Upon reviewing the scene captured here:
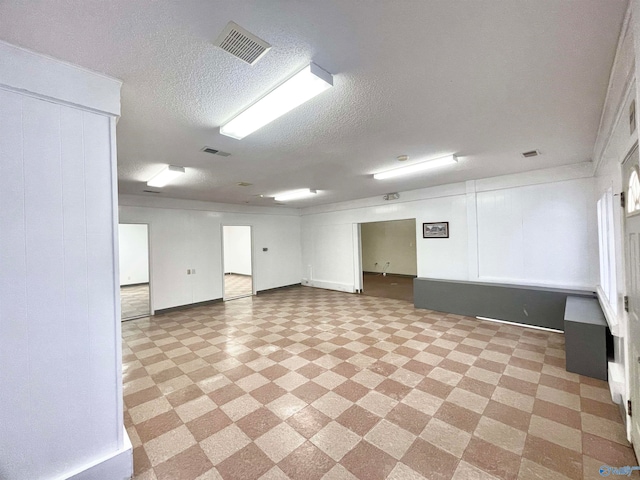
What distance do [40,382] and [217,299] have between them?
587cm

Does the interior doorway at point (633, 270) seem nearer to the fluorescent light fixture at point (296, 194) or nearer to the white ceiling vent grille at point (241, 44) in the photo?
the white ceiling vent grille at point (241, 44)

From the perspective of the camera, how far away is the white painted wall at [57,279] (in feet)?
4.81

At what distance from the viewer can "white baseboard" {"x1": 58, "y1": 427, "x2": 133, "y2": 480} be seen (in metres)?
1.62

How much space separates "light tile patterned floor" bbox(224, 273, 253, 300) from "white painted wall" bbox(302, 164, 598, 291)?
16.0ft

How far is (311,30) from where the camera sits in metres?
1.38

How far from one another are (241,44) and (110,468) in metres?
2.82

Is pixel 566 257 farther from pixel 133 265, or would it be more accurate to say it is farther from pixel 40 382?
pixel 133 265

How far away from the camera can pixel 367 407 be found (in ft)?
8.04

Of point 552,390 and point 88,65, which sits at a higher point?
point 88,65

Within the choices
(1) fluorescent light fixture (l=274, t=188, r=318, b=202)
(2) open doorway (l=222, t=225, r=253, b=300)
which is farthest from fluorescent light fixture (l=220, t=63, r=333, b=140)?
(2) open doorway (l=222, t=225, r=253, b=300)

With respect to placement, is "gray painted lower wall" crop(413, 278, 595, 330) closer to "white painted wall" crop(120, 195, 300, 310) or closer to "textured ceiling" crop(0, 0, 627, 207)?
"textured ceiling" crop(0, 0, 627, 207)

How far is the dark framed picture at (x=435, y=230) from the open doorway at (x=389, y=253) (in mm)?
3222

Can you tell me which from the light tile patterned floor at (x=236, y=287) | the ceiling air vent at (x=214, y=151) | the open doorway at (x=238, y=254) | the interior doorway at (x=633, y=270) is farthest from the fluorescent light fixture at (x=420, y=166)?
the open doorway at (x=238, y=254)

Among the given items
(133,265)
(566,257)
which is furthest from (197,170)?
(133,265)
